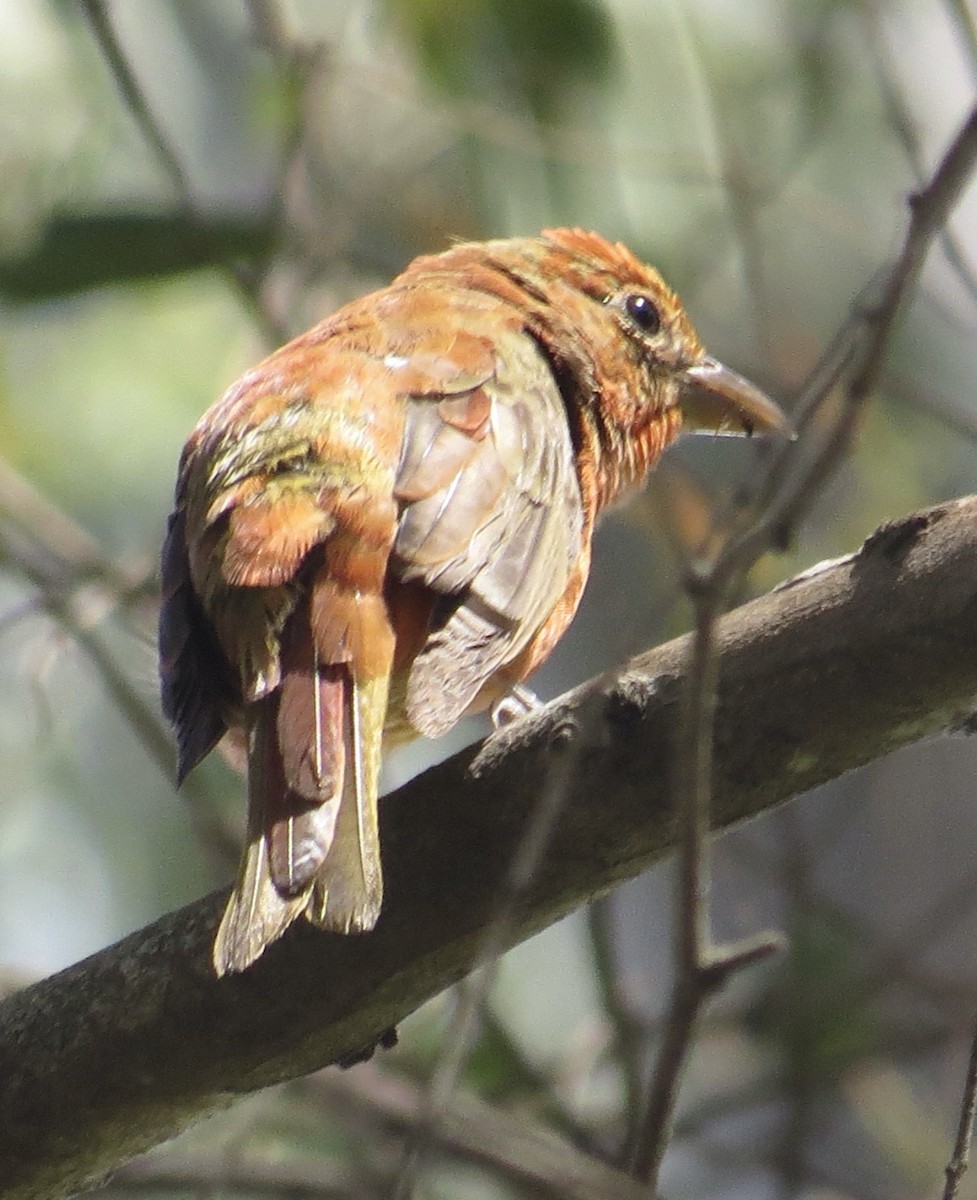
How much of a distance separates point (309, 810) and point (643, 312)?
7.46 ft

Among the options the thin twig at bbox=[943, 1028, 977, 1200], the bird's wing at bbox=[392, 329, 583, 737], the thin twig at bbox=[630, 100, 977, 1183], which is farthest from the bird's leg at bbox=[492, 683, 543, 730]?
the thin twig at bbox=[630, 100, 977, 1183]

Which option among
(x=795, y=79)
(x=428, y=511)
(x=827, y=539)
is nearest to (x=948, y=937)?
(x=827, y=539)

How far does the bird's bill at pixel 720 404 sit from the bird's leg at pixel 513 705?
1.13 metres

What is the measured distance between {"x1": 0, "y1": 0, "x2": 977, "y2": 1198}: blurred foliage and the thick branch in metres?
1.50

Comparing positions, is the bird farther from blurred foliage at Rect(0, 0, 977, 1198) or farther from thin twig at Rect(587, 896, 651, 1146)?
thin twig at Rect(587, 896, 651, 1146)

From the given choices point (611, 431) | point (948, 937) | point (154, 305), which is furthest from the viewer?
point (948, 937)

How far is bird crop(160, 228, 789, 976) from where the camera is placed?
2.86 metres

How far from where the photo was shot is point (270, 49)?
19.0 feet

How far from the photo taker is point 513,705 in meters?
3.93

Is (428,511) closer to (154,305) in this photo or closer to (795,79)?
(154,305)

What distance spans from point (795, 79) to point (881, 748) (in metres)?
4.80

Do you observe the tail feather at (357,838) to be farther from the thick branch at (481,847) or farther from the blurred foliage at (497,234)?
the blurred foliage at (497,234)

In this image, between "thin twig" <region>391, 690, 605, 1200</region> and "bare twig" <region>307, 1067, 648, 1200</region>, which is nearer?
"thin twig" <region>391, 690, 605, 1200</region>

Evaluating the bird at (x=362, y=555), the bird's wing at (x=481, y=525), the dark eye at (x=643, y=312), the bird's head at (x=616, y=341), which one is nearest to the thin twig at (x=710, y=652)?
the bird at (x=362, y=555)
